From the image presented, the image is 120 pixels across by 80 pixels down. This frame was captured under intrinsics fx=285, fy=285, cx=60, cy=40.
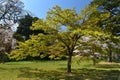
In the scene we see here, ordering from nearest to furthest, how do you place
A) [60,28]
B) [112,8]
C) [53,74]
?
1. [53,74]
2. [60,28]
3. [112,8]

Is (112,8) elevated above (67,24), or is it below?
above

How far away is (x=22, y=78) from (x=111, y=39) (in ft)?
24.7

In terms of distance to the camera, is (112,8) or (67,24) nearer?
(67,24)

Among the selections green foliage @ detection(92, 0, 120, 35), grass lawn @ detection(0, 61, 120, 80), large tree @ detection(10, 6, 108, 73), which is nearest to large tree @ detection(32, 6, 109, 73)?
large tree @ detection(10, 6, 108, 73)

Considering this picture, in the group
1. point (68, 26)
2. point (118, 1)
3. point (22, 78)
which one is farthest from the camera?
point (118, 1)

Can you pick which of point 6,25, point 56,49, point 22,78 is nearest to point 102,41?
point 56,49

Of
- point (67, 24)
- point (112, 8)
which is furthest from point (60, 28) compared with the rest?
point (112, 8)

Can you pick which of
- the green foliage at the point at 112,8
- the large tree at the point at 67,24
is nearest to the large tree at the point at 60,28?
the large tree at the point at 67,24

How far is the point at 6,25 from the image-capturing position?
33.3 m

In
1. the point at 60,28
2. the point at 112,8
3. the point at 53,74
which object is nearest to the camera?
the point at 53,74

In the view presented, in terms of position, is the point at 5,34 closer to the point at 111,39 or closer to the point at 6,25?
the point at 6,25

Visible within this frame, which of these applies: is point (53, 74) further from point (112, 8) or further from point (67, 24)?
point (112, 8)

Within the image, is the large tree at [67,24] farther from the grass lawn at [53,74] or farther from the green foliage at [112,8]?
the green foliage at [112,8]

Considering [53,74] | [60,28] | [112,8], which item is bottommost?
[53,74]
